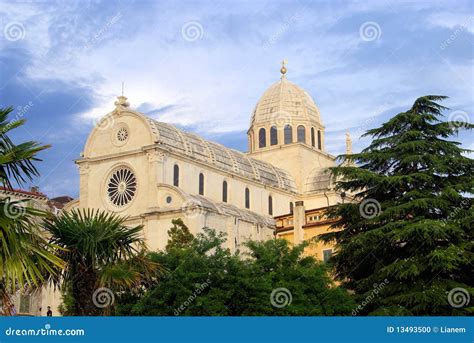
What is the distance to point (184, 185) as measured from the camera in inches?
2265

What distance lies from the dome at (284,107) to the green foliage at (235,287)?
4459cm

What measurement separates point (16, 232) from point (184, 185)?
4161cm

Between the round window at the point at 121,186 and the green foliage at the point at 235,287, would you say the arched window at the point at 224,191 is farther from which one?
the green foliage at the point at 235,287

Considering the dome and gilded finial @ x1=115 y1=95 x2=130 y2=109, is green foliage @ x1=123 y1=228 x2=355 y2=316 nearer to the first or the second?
gilded finial @ x1=115 y1=95 x2=130 y2=109

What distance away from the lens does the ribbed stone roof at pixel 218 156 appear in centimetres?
5781

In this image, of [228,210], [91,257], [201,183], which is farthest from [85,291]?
[201,183]

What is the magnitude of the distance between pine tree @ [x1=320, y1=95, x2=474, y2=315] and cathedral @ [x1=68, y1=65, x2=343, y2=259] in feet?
50.2

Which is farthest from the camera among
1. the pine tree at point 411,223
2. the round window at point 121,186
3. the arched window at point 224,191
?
the arched window at point 224,191

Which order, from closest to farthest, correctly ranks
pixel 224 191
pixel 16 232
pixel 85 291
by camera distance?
pixel 16 232 < pixel 85 291 < pixel 224 191

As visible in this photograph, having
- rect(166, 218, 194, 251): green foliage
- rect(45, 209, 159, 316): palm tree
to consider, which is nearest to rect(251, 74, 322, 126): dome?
rect(166, 218, 194, 251): green foliage

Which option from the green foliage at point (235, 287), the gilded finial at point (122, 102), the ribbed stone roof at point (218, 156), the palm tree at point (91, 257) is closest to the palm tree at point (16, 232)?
the palm tree at point (91, 257)

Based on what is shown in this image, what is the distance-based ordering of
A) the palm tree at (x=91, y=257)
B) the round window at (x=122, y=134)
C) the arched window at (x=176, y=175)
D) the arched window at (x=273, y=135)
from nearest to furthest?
the palm tree at (x=91, y=257) → the arched window at (x=176, y=175) → the round window at (x=122, y=134) → the arched window at (x=273, y=135)

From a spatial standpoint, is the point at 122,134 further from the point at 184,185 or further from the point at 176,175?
the point at 184,185
